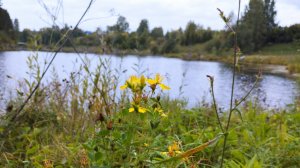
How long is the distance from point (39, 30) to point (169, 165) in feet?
6.83

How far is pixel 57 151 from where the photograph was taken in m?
1.70

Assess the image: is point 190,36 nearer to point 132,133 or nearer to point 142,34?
point 142,34

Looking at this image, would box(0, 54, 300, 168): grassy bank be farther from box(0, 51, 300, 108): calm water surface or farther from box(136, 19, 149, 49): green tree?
box(136, 19, 149, 49): green tree

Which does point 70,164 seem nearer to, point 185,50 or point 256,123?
point 256,123

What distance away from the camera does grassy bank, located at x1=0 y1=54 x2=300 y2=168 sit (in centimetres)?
94

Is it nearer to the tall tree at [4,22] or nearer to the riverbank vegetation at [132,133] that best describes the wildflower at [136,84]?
the riverbank vegetation at [132,133]

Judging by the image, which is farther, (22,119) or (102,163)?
(22,119)

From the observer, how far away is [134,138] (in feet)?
5.19

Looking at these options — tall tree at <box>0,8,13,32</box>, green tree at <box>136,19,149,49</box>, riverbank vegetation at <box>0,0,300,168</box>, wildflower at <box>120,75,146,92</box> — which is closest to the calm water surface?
green tree at <box>136,19,149,49</box>

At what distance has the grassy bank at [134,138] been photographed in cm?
94

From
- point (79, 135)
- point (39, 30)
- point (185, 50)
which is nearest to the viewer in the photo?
point (79, 135)

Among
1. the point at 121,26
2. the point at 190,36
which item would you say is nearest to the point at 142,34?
the point at 121,26

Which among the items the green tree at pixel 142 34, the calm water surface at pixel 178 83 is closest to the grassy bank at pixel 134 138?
the calm water surface at pixel 178 83

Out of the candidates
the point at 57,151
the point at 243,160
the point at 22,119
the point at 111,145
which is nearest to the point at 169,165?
the point at 111,145
